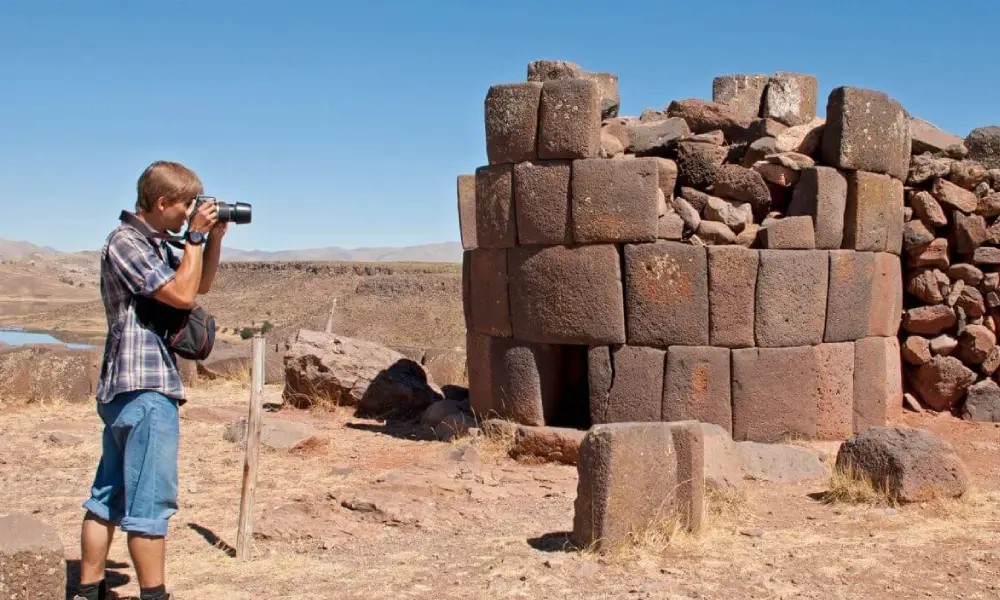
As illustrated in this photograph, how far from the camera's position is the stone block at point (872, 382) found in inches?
351

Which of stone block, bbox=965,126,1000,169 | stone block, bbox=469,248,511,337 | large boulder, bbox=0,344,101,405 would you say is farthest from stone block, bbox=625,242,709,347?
large boulder, bbox=0,344,101,405

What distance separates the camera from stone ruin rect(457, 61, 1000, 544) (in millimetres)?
8086

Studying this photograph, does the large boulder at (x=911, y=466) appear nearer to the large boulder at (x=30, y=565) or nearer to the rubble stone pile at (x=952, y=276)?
the rubble stone pile at (x=952, y=276)

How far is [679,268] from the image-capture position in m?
8.05

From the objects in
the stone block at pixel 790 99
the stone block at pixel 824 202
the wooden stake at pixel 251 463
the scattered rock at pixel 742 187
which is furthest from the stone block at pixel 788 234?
the wooden stake at pixel 251 463

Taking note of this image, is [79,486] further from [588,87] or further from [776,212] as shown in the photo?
[776,212]

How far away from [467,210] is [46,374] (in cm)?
503

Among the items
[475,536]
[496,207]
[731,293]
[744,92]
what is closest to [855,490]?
[731,293]

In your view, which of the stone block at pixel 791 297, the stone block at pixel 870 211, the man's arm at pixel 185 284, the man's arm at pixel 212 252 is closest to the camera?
the man's arm at pixel 185 284

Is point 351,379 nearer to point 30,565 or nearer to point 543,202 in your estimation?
point 543,202

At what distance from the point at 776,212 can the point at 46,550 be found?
6882mm

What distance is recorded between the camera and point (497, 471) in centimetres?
757

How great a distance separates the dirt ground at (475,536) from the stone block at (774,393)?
1012 mm

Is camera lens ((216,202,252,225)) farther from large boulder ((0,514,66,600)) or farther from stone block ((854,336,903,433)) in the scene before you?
stone block ((854,336,903,433))
